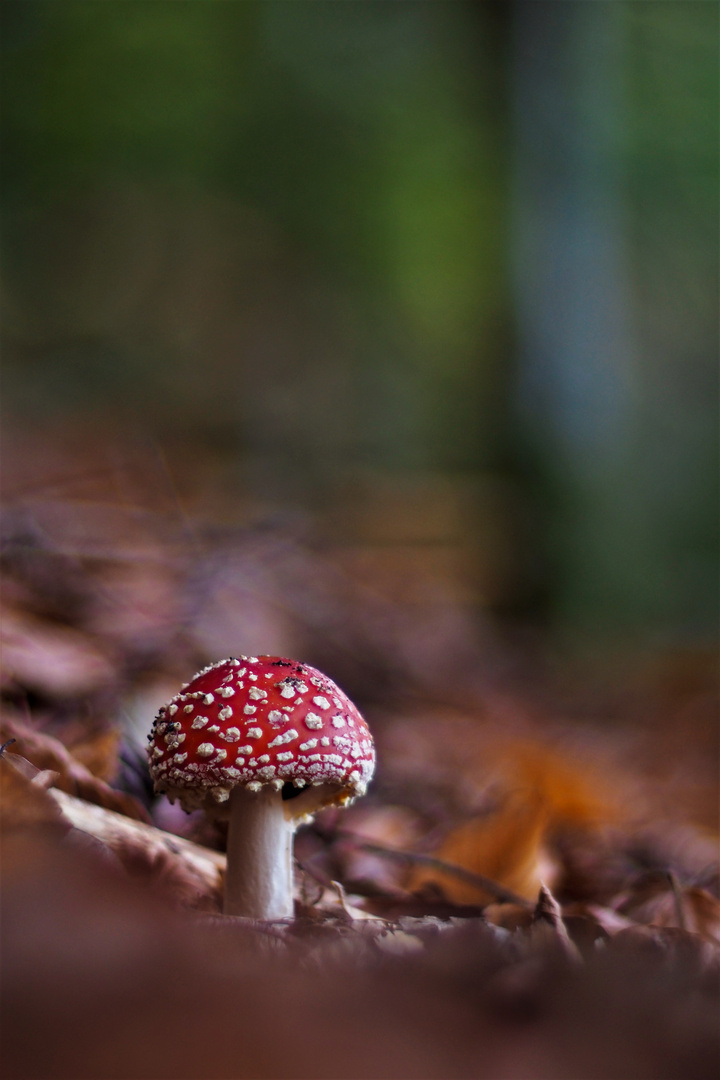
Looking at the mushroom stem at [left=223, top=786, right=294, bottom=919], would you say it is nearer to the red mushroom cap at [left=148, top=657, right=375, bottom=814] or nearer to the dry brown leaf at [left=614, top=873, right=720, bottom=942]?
the red mushroom cap at [left=148, top=657, right=375, bottom=814]

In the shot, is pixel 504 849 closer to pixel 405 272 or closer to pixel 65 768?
pixel 65 768

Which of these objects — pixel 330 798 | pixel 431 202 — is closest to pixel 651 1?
pixel 431 202

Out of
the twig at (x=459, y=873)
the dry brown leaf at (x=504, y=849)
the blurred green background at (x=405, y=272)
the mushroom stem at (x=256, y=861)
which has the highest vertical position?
the blurred green background at (x=405, y=272)

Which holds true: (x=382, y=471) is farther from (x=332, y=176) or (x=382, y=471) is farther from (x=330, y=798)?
(x=330, y=798)

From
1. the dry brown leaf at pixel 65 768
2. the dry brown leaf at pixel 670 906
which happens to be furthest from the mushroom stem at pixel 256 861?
the dry brown leaf at pixel 670 906

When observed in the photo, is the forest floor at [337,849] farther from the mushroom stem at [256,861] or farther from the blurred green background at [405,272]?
the blurred green background at [405,272]

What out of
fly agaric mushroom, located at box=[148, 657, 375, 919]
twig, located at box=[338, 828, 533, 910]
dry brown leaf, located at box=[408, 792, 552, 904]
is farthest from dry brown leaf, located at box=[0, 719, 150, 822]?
dry brown leaf, located at box=[408, 792, 552, 904]

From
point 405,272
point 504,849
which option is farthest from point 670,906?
point 405,272
